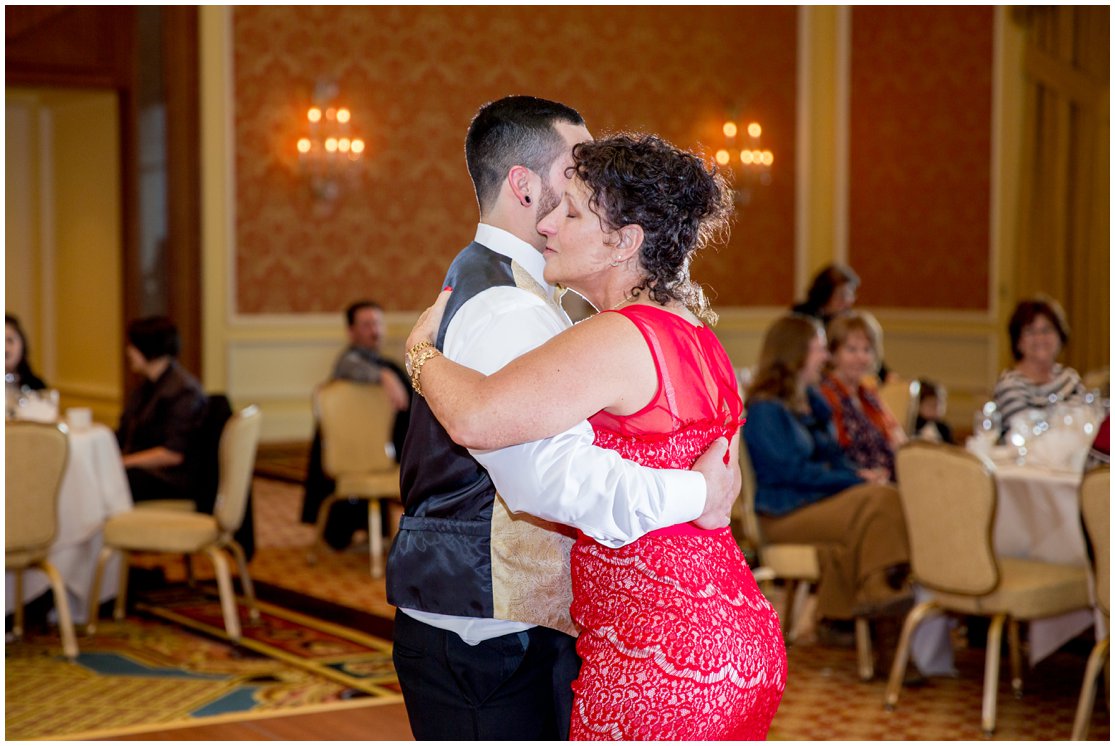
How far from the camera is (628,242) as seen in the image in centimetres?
171

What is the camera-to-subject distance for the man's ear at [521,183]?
72.9 inches

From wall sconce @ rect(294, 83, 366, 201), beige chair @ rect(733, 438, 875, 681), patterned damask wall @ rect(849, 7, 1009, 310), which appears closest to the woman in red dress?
beige chair @ rect(733, 438, 875, 681)

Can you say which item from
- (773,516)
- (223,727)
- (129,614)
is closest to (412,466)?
(223,727)

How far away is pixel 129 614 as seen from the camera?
5.74 metres

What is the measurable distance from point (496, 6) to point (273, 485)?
13.1ft

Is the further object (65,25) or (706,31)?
(706,31)

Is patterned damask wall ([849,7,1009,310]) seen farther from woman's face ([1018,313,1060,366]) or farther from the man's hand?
the man's hand

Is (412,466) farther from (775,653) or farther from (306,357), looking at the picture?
(306,357)

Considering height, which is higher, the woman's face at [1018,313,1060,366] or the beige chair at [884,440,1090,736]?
the woman's face at [1018,313,1060,366]

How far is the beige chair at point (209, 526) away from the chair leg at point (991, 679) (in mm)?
2638

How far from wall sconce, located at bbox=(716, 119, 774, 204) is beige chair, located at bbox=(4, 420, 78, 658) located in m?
7.44

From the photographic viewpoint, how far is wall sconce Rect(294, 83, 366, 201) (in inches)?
391

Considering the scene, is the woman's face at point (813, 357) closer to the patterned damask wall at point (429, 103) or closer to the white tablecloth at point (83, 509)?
the white tablecloth at point (83, 509)

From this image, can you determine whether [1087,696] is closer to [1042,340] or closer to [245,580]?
[1042,340]
